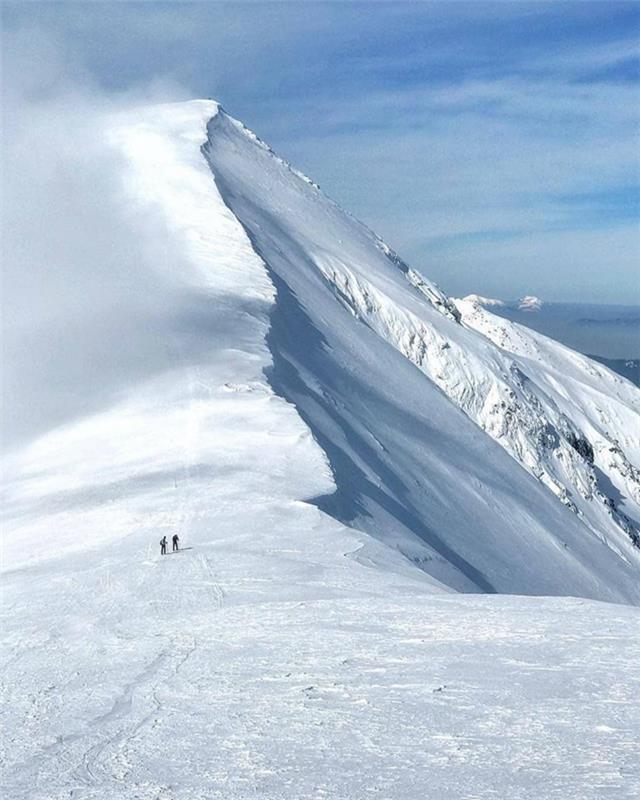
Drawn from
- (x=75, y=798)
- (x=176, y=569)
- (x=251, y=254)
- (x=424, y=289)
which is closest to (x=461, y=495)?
(x=251, y=254)

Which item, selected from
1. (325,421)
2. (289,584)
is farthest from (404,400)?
(289,584)

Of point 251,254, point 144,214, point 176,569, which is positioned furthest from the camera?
point 144,214

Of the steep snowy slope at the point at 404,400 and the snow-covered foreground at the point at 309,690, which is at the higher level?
the steep snowy slope at the point at 404,400

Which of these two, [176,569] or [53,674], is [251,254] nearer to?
[176,569]

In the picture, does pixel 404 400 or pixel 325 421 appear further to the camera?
pixel 404 400

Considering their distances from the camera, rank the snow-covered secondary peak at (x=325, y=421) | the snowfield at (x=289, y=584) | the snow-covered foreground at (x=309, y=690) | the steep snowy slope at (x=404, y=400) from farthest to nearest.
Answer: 1. the steep snowy slope at (x=404, y=400)
2. the snow-covered secondary peak at (x=325, y=421)
3. the snowfield at (x=289, y=584)
4. the snow-covered foreground at (x=309, y=690)

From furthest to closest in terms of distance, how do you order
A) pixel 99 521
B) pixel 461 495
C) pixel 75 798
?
1. pixel 461 495
2. pixel 99 521
3. pixel 75 798

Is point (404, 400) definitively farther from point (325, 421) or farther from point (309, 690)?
point (309, 690)

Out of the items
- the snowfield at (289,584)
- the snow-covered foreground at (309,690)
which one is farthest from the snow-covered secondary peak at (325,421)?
the snow-covered foreground at (309,690)

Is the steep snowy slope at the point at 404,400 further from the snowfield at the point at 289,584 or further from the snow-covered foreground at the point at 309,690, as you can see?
the snow-covered foreground at the point at 309,690
